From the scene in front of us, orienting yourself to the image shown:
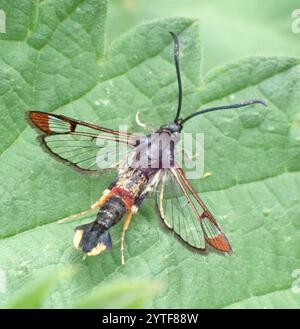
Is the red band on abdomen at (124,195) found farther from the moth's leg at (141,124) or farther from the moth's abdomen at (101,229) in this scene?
the moth's leg at (141,124)

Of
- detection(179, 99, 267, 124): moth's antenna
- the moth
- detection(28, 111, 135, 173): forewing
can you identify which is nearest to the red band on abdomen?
the moth

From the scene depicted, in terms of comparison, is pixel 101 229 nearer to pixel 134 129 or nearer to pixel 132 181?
pixel 132 181

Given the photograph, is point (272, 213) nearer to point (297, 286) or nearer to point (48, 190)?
point (297, 286)

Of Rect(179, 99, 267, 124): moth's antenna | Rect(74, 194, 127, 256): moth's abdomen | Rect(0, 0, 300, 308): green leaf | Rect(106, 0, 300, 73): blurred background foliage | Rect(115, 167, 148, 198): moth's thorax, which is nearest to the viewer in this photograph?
Rect(74, 194, 127, 256): moth's abdomen

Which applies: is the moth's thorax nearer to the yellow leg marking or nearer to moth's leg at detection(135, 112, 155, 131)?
the yellow leg marking

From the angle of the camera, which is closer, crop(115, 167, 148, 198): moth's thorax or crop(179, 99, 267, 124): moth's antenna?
crop(179, 99, 267, 124): moth's antenna
